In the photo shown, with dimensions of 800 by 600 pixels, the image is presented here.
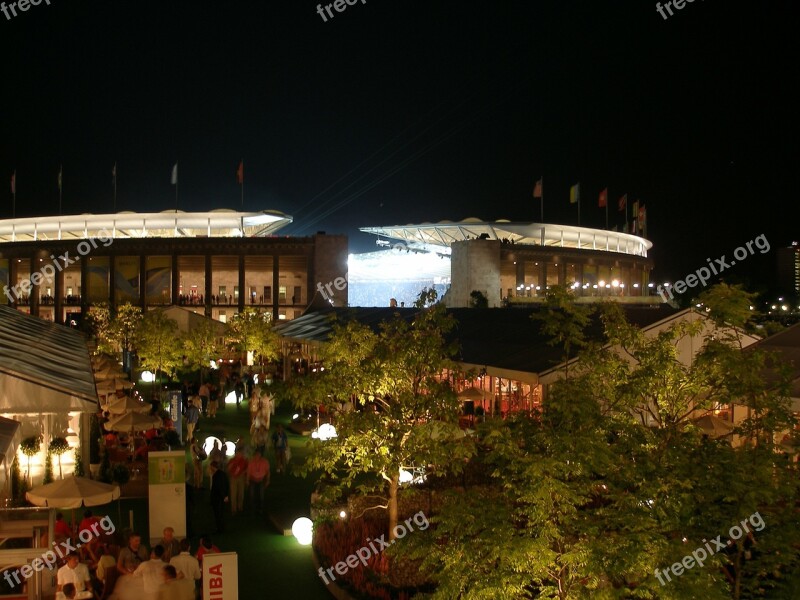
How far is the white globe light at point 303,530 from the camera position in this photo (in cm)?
1278

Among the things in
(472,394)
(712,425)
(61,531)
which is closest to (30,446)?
(61,531)

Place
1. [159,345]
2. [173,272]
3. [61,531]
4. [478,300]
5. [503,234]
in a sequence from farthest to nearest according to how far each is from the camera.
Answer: [503,234], [173,272], [478,300], [159,345], [61,531]

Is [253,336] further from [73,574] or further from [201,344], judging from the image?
[73,574]

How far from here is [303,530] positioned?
12781 millimetres

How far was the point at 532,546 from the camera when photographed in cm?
677

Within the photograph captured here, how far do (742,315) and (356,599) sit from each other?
702cm

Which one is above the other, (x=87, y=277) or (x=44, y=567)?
(x=87, y=277)

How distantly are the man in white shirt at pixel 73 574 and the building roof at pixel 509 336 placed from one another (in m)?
7.58

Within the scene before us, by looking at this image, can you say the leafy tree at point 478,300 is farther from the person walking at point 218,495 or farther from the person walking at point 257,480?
the person walking at point 218,495

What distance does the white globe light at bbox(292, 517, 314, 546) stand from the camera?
41.9ft

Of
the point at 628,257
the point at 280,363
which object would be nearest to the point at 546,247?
the point at 628,257

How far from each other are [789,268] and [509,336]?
113 metres

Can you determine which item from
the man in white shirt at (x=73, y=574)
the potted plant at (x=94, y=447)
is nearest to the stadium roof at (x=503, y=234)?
the potted plant at (x=94, y=447)

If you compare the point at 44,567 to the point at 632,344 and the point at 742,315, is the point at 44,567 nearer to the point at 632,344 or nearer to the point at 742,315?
the point at 632,344
